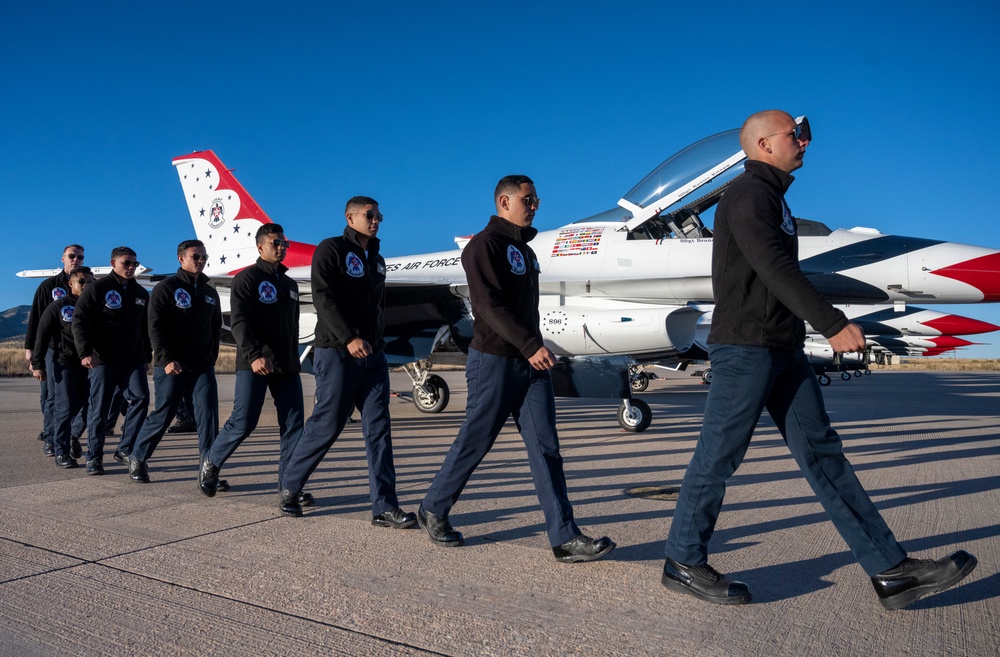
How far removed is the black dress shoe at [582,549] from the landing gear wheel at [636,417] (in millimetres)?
5452

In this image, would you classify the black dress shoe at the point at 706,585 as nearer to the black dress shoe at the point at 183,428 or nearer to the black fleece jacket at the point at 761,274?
the black fleece jacket at the point at 761,274

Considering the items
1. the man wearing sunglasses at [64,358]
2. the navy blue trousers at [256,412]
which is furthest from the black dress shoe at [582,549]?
the man wearing sunglasses at [64,358]

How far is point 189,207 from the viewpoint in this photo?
47.9 feet

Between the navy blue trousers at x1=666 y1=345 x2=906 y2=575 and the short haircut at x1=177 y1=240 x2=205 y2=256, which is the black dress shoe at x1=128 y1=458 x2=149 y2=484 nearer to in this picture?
the short haircut at x1=177 y1=240 x2=205 y2=256

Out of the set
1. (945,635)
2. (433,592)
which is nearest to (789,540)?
(945,635)

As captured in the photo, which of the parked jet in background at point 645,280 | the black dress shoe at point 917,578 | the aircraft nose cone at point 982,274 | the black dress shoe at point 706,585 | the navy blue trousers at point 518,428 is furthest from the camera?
the parked jet in background at point 645,280

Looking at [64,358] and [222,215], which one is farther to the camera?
[222,215]

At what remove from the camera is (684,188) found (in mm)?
8195

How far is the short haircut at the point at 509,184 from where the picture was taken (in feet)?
11.1

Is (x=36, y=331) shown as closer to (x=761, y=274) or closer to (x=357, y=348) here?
(x=357, y=348)

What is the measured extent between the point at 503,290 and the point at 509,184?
1.73 feet

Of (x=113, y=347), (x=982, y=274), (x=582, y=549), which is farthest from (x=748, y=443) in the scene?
(x=982, y=274)

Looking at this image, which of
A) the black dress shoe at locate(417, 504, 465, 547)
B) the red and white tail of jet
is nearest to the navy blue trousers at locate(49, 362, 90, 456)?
the black dress shoe at locate(417, 504, 465, 547)

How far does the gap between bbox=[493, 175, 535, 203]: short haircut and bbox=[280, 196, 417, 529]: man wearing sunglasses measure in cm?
99
